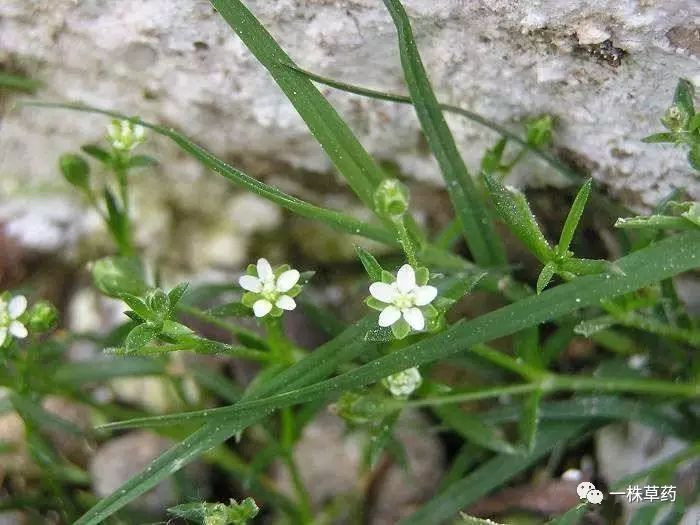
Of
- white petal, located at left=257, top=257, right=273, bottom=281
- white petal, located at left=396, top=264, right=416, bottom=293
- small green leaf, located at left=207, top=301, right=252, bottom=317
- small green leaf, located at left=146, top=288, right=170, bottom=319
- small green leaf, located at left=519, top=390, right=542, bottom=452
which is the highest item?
white petal, located at left=257, top=257, right=273, bottom=281

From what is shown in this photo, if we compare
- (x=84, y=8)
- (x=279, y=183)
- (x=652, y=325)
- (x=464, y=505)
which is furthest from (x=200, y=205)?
(x=652, y=325)

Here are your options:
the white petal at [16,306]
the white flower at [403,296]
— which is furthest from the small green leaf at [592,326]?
the white petal at [16,306]

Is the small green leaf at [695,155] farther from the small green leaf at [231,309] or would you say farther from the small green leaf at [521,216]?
the small green leaf at [231,309]

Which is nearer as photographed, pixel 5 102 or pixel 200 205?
pixel 5 102

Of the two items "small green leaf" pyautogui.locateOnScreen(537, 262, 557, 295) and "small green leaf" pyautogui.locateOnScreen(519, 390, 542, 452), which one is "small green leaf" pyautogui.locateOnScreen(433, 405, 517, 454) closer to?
"small green leaf" pyautogui.locateOnScreen(519, 390, 542, 452)

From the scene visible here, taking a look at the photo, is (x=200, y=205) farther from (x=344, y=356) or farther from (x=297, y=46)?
(x=344, y=356)

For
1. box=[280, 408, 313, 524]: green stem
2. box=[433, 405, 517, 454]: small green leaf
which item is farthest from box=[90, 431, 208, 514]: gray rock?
box=[433, 405, 517, 454]: small green leaf
